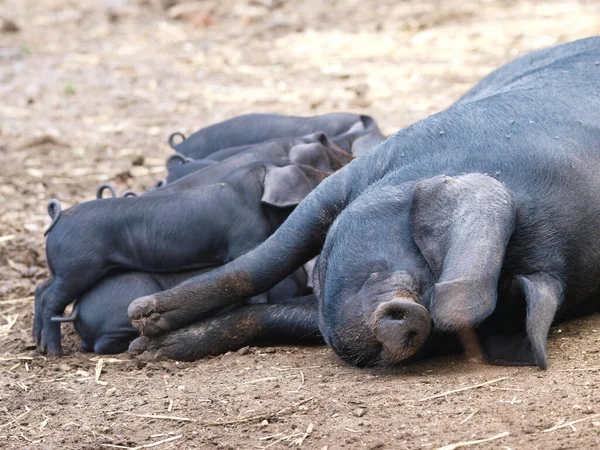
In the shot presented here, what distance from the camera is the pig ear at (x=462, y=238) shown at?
3154 mm

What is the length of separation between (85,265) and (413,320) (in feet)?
5.77

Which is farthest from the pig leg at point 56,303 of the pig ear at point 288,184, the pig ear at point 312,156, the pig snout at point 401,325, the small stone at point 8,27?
the small stone at point 8,27

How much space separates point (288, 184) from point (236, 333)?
800 mm

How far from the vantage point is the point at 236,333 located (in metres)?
4.25

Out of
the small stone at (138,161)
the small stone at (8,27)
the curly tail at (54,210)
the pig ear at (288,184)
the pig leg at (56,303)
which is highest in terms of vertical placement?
the pig ear at (288,184)

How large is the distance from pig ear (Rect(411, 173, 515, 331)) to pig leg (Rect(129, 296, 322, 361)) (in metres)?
0.90

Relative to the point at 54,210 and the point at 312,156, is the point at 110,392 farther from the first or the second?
the point at 312,156

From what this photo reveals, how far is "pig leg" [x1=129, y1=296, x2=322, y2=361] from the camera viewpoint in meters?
4.19

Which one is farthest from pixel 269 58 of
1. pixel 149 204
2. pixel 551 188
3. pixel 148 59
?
pixel 551 188

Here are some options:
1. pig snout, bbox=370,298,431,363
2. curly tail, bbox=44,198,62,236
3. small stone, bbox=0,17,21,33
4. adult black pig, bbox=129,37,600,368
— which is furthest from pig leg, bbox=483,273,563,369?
small stone, bbox=0,17,21,33

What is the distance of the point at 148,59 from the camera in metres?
10.3

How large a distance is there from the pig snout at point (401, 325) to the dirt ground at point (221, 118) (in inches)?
6.0

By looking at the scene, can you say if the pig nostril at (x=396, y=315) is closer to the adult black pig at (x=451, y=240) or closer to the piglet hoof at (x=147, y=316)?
the adult black pig at (x=451, y=240)

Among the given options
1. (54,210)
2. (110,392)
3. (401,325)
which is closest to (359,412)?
(401,325)
